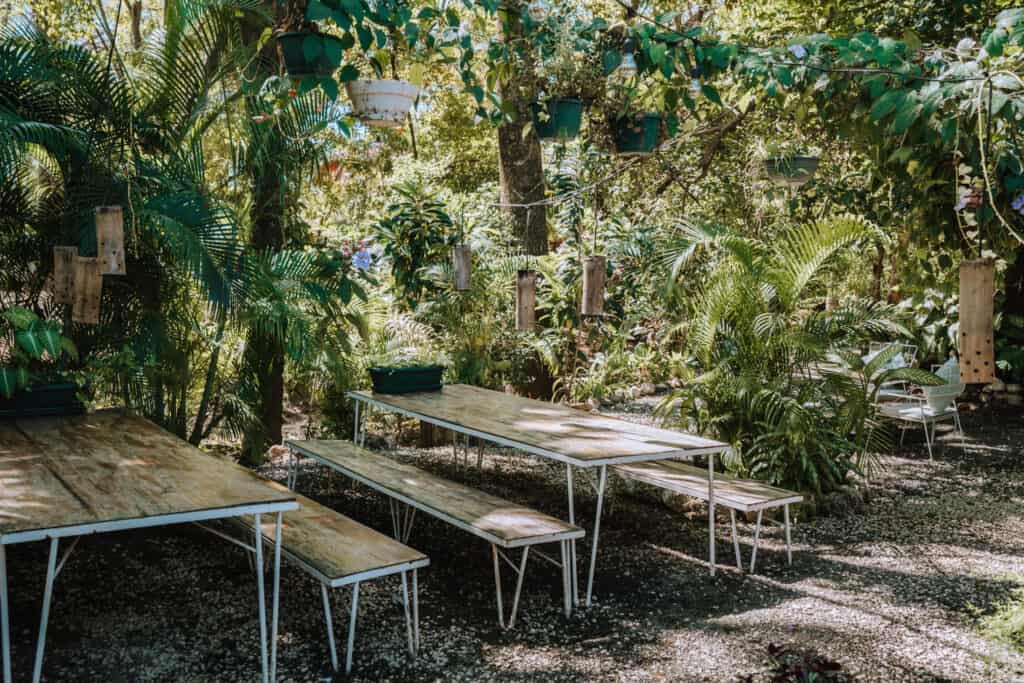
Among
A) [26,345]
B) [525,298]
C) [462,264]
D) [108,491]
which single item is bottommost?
[108,491]

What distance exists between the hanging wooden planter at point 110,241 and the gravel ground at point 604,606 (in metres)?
1.58

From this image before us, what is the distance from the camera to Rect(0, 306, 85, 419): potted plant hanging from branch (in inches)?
164

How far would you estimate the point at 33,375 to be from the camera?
4680 mm

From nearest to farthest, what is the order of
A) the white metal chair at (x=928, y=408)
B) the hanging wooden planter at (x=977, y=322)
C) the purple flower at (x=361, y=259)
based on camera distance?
the hanging wooden planter at (x=977, y=322) → the purple flower at (x=361, y=259) → the white metal chair at (x=928, y=408)

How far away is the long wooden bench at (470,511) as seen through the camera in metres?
3.79

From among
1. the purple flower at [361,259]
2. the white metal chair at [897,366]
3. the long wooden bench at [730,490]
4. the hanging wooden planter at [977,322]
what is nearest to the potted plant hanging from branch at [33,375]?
the purple flower at [361,259]

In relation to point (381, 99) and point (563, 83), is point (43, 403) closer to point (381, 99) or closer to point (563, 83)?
point (381, 99)

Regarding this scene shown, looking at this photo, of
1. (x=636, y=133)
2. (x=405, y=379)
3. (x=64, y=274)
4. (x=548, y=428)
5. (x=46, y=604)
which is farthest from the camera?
(x=405, y=379)

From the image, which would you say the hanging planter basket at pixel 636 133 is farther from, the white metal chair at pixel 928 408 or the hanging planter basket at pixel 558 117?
the white metal chair at pixel 928 408

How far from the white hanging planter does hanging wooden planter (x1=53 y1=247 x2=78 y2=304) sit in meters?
1.71

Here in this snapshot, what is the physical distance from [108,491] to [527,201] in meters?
6.20

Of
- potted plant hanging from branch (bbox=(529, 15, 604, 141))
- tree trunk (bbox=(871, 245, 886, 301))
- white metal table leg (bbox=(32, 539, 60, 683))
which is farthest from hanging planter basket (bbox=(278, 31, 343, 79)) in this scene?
tree trunk (bbox=(871, 245, 886, 301))

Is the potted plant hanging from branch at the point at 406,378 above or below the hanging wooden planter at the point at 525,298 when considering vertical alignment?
below

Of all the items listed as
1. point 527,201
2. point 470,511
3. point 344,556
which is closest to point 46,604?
point 344,556
